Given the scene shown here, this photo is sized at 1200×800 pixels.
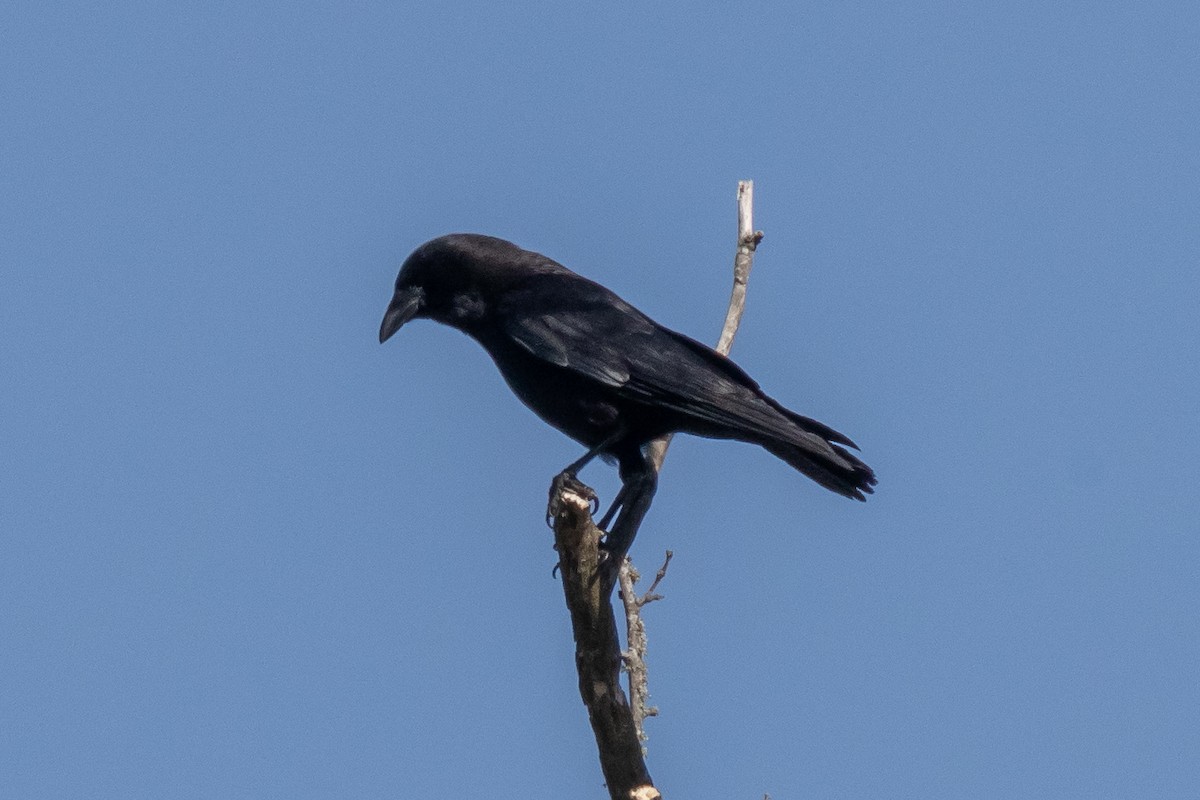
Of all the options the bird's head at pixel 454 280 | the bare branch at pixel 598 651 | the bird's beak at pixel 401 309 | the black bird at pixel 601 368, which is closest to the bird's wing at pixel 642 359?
the black bird at pixel 601 368

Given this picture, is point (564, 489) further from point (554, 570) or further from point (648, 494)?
point (648, 494)

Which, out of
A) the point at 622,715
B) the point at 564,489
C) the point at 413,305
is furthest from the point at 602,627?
the point at 413,305

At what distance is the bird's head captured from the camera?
7012mm

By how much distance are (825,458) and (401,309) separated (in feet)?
7.54

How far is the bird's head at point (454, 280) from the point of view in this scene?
276 inches

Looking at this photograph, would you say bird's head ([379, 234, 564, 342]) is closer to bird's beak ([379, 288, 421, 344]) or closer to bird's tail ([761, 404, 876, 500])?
bird's beak ([379, 288, 421, 344])

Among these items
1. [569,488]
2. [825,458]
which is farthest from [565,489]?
[825,458]

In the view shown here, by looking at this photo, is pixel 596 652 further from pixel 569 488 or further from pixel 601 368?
pixel 601 368

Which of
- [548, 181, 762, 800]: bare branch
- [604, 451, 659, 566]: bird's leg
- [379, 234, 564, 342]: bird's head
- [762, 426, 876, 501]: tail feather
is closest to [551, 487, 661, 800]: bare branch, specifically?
[548, 181, 762, 800]: bare branch

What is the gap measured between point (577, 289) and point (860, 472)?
5.64 feet

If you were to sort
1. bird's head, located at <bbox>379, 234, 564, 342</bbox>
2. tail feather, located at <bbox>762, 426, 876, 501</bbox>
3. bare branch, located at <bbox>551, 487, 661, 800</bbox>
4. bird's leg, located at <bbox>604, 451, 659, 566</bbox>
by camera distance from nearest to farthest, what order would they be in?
bare branch, located at <bbox>551, 487, 661, 800</bbox> < bird's leg, located at <bbox>604, 451, 659, 566</bbox> < tail feather, located at <bbox>762, 426, 876, 501</bbox> < bird's head, located at <bbox>379, 234, 564, 342</bbox>

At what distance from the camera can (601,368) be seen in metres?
6.38

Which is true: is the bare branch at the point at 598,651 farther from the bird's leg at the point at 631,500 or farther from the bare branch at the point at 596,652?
the bird's leg at the point at 631,500

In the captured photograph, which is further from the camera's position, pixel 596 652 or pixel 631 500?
pixel 631 500
